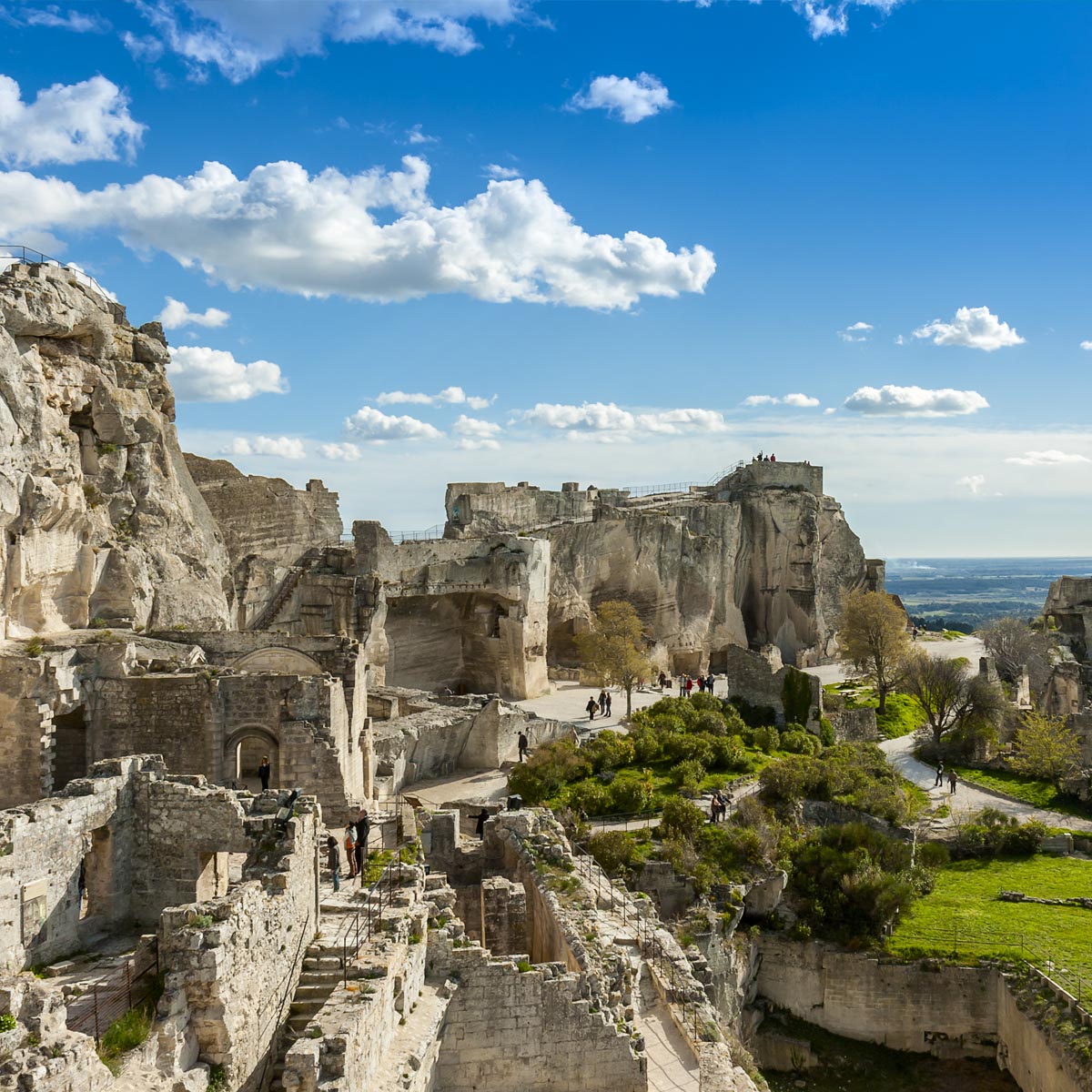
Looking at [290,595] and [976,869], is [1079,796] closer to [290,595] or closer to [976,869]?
[976,869]

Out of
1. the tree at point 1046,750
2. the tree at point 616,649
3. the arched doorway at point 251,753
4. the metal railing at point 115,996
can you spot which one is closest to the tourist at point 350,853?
the arched doorway at point 251,753

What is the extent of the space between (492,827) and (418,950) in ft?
21.1

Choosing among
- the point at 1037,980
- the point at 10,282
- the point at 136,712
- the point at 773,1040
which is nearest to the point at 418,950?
the point at 136,712

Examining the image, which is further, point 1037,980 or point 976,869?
point 976,869

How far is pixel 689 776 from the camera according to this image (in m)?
25.3

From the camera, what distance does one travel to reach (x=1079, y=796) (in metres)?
30.0

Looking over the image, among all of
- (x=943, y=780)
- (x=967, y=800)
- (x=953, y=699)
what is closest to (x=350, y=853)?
(x=967, y=800)

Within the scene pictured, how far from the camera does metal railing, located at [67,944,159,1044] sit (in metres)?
8.16

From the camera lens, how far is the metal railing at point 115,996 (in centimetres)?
816

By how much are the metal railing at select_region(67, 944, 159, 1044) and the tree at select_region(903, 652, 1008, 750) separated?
2967 centimetres

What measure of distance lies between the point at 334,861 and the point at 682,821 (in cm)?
1055

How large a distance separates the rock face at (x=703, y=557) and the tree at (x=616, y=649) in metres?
3.77

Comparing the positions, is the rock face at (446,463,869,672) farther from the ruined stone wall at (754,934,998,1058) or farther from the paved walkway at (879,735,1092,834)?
the ruined stone wall at (754,934,998,1058)

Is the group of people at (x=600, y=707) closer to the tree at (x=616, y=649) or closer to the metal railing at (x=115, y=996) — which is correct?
the tree at (x=616, y=649)
